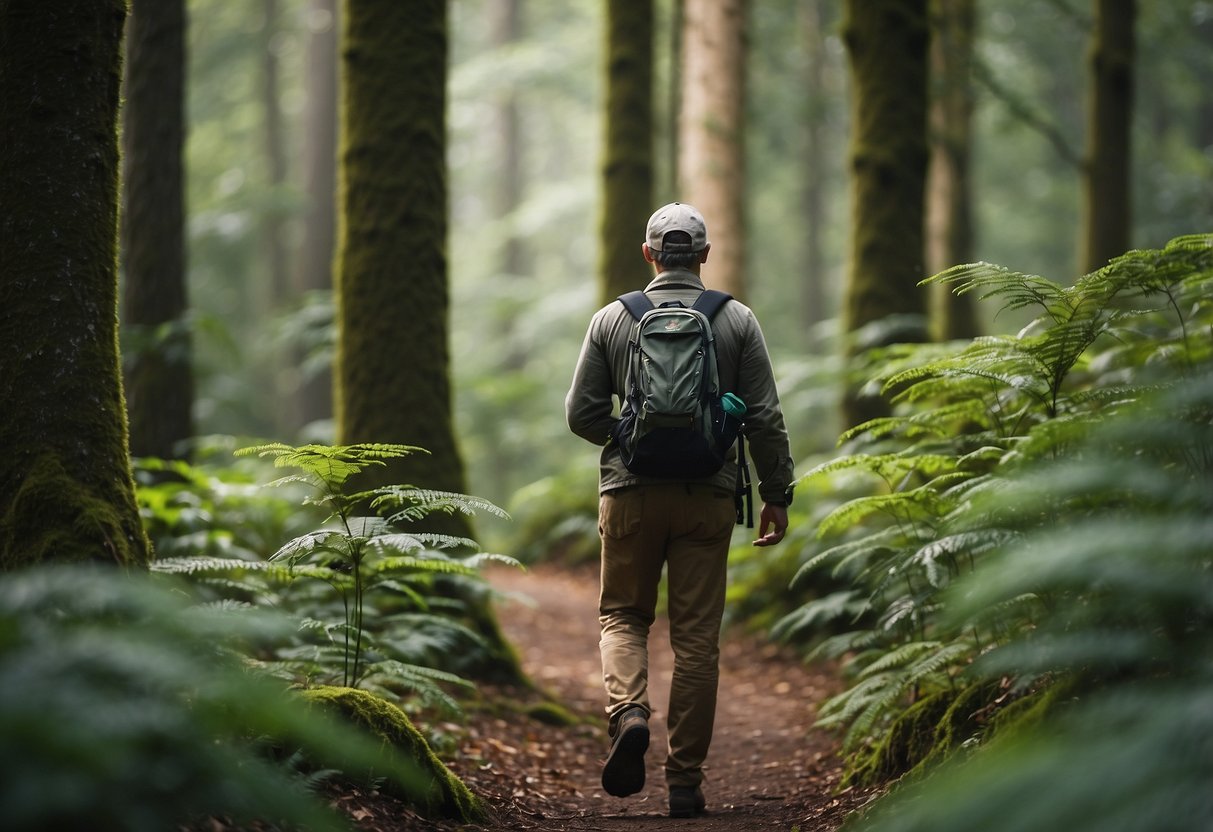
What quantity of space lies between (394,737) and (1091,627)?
8.00 feet

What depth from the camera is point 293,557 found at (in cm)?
405

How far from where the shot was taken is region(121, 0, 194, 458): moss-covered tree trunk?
27.2ft

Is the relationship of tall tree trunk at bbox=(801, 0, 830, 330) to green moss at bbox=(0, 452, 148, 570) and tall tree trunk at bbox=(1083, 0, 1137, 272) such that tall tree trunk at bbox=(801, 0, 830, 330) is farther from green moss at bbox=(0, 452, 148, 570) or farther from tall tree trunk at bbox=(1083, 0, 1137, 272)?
green moss at bbox=(0, 452, 148, 570)

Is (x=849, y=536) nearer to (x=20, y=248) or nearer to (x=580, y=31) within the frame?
(x=20, y=248)

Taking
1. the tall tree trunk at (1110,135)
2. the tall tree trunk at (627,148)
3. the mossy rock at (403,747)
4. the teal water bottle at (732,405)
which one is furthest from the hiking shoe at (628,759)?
the tall tree trunk at (1110,135)

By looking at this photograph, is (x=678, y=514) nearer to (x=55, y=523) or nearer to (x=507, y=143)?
(x=55, y=523)

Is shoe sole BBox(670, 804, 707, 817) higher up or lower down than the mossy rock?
lower down

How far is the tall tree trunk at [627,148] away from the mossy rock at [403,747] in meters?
8.37

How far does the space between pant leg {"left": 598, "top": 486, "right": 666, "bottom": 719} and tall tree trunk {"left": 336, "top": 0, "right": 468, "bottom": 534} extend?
2.24 metres

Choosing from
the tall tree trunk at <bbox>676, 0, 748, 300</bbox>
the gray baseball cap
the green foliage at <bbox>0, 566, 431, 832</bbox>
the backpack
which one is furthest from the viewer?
the tall tree trunk at <bbox>676, 0, 748, 300</bbox>

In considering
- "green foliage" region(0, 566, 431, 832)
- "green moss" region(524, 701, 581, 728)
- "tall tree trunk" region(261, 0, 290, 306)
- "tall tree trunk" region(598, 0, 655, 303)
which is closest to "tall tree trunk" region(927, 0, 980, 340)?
"tall tree trunk" region(598, 0, 655, 303)

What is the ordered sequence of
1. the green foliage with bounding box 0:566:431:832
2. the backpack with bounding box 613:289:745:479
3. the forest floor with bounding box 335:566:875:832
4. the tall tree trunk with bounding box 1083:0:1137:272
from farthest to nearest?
1. the tall tree trunk with bounding box 1083:0:1137:272
2. the backpack with bounding box 613:289:745:479
3. the forest floor with bounding box 335:566:875:832
4. the green foliage with bounding box 0:566:431:832

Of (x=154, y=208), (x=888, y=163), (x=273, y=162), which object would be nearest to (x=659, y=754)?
(x=888, y=163)

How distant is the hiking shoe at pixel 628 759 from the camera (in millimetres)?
4004
